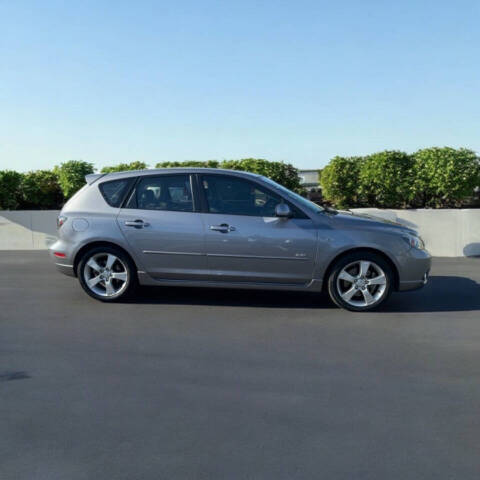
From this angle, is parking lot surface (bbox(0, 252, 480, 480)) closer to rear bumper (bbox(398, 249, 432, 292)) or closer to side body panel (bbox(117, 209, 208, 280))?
rear bumper (bbox(398, 249, 432, 292))

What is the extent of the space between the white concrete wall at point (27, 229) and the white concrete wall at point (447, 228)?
25.6 feet

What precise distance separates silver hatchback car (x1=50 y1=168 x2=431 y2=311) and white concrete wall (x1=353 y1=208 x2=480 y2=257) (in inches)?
206

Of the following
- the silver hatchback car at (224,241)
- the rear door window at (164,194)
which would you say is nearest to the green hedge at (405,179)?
the silver hatchback car at (224,241)

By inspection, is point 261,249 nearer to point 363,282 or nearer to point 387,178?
point 363,282

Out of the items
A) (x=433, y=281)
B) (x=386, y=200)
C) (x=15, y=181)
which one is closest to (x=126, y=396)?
(x=433, y=281)

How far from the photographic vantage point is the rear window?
6.90 m

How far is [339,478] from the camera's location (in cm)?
Result: 278

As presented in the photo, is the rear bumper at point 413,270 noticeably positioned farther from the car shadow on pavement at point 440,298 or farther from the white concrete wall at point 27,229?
the white concrete wall at point 27,229

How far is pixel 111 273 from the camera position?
6883mm

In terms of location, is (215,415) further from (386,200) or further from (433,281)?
(386,200)

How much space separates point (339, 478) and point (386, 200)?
12.2 metres

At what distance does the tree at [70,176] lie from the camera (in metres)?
15.6

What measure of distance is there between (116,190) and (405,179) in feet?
30.7

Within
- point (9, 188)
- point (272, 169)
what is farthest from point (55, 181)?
point (272, 169)
